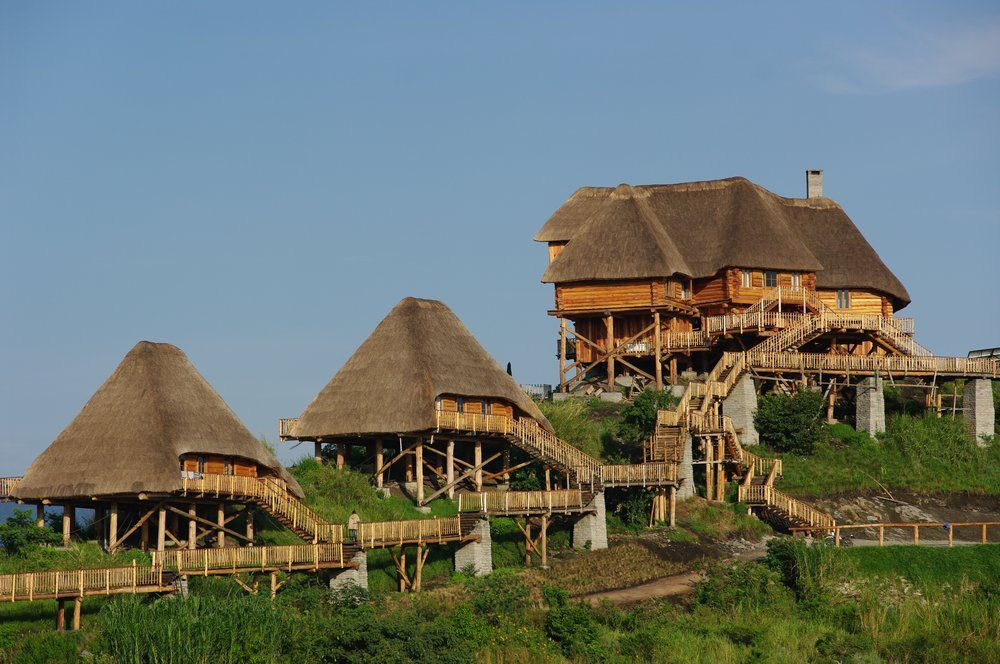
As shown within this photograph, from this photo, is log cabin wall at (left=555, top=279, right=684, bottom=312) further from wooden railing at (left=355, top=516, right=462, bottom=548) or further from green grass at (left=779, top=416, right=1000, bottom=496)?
wooden railing at (left=355, top=516, right=462, bottom=548)

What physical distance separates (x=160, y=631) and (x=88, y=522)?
34.8ft

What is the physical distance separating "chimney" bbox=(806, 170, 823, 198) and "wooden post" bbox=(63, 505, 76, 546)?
41118 millimetres

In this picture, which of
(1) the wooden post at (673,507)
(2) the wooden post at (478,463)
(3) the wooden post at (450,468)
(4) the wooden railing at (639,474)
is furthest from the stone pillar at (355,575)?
(1) the wooden post at (673,507)

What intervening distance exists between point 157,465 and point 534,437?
14.5m

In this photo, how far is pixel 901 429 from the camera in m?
70.9

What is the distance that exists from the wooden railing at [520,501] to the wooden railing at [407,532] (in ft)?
3.67

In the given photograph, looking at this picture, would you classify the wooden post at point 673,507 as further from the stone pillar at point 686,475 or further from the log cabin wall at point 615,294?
the log cabin wall at point 615,294

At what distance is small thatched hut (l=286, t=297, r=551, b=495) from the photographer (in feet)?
194

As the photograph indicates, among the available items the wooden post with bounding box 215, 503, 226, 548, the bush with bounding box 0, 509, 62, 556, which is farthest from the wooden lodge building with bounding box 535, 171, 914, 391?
the bush with bounding box 0, 509, 62, 556

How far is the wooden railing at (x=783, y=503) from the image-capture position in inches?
2414

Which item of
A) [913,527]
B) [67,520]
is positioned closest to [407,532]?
[67,520]

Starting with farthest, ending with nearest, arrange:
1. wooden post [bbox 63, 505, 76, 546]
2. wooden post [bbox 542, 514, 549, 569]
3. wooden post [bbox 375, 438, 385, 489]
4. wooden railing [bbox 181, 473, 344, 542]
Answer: wooden post [bbox 375, 438, 385, 489]
wooden post [bbox 542, 514, 549, 569]
wooden railing [bbox 181, 473, 344, 542]
wooden post [bbox 63, 505, 76, 546]

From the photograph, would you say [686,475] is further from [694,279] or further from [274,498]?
[274,498]

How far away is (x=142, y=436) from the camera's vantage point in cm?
5203
